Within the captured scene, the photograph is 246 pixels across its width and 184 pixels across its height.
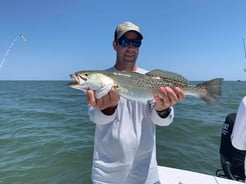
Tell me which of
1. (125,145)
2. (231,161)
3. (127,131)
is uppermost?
(127,131)

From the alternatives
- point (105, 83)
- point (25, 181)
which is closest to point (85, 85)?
point (105, 83)

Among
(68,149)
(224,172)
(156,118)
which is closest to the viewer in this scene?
(156,118)

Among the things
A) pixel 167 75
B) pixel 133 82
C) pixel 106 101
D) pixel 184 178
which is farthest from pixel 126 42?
pixel 184 178

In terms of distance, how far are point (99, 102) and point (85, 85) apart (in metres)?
0.31

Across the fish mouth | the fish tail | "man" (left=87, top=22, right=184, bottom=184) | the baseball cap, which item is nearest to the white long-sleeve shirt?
"man" (left=87, top=22, right=184, bottom=184)

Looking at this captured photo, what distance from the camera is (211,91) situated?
110 inches

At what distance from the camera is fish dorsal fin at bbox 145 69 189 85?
2666mm

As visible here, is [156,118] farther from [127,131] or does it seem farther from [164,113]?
[127,131]

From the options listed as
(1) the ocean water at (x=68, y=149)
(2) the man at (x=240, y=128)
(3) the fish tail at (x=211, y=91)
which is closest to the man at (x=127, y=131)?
(3) the fish tail at (x=211, y=91)

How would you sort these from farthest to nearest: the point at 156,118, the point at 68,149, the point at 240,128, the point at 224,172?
the point at 68,149
the point at 224,172
the point at 156,118
the point at 240,128

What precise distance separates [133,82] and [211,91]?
0.97 meters

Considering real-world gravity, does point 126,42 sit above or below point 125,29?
below

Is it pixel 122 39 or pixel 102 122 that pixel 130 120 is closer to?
pixel 102 122

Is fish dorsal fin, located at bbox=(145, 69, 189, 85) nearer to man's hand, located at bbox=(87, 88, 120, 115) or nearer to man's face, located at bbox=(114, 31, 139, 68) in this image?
man's face, located at bbox=(114, 31, 139, 68)
